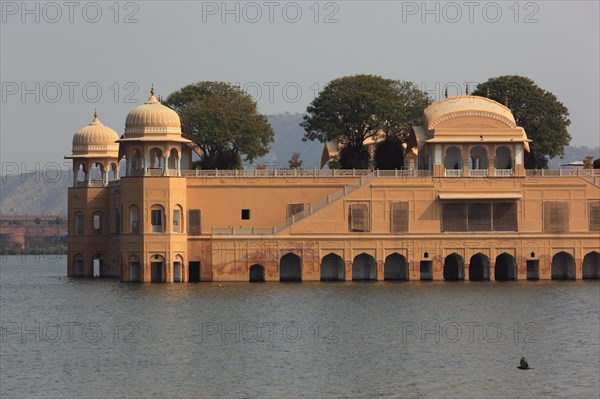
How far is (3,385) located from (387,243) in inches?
1600

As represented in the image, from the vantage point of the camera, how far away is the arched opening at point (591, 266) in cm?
8800

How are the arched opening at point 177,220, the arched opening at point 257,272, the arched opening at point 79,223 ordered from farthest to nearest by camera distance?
the arched opening at point 79,223, the arched opening at point 257,272, the arched opening at point 177,220

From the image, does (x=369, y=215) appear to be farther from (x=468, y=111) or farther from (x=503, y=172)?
(x=468, y=111)

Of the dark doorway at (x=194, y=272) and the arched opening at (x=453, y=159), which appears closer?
the dark doorway at (x=194, y=272)

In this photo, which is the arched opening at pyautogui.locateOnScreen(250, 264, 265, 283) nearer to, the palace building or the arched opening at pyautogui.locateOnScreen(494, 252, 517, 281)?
the palace building

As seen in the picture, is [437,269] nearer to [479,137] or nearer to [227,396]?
[479,137]

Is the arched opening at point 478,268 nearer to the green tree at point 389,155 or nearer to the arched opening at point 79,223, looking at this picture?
the green tree at point 389,155

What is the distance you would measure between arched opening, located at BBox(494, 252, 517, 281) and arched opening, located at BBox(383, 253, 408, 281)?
570 centimetres

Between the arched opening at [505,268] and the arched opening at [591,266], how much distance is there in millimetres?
4626

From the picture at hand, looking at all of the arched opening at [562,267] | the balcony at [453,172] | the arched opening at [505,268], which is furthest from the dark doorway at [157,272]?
the arched opening at [562,267]

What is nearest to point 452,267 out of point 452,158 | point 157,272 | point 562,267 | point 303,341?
point 562,267

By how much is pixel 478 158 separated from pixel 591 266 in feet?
31.8

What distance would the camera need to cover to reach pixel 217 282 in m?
83.8

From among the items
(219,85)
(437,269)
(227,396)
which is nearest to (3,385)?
(227,396)
